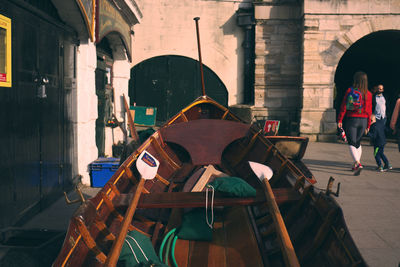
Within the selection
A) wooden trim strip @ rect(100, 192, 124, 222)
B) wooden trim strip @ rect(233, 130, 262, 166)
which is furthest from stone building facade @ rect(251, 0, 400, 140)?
wooden trim strip @ rect(100, 192, 124, 222)

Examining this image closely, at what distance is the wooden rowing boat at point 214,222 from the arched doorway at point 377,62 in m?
12.8

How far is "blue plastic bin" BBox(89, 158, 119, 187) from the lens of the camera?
276 inches

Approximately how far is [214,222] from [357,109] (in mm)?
5137

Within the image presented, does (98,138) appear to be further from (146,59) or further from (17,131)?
(146,59)

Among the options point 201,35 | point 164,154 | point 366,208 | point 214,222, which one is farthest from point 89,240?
point 201,35

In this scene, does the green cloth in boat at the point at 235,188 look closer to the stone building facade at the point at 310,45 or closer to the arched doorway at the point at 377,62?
the stone building facade at the point at 310,45

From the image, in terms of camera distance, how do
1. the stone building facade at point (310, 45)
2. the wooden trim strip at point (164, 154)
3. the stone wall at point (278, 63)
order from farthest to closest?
1. the stone wall at point (278, 63)
2. the stone building facade at point (310, 45)
3. the wooden trim strip at point (164, 154)

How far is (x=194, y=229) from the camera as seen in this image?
3.90 metres

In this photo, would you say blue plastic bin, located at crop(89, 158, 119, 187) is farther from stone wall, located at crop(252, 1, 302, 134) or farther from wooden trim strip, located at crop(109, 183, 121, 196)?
stone wall, located at crop(252, 1, 302, 134)

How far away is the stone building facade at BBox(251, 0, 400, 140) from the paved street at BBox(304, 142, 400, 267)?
3109mm

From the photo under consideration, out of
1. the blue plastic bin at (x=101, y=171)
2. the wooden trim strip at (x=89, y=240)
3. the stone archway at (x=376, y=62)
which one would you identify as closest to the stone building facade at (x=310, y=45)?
the stone archway at (x=376, y=62)

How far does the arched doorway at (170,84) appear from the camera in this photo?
53.5 feet

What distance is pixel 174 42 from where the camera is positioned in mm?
16188

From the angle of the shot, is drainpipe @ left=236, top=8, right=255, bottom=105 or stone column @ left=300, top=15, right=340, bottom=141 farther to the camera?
drainpipe @ left=236, top=8, right=255, bottom=105
